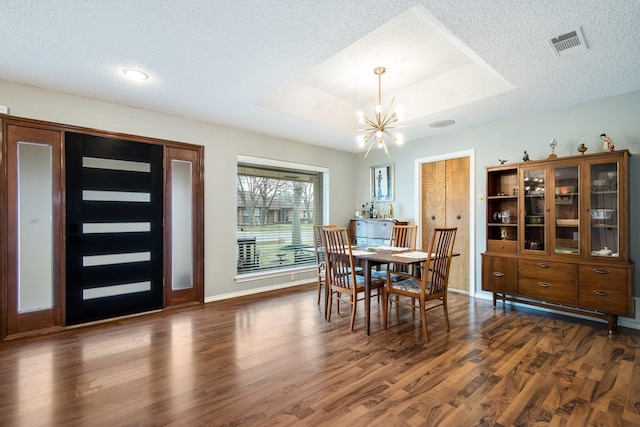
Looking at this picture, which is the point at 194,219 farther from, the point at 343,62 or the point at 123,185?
the point at 343,62

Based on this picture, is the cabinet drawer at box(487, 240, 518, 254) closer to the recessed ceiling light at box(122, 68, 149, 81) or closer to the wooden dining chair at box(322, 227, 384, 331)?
the wooden dining chair at box(322, 227, 384, 331)

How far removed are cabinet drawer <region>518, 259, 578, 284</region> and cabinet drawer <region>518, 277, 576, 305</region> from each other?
3 centimetres

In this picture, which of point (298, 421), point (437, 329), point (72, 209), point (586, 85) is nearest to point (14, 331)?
point (72, 209)

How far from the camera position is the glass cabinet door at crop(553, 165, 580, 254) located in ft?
11.1

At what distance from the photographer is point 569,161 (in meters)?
3.40

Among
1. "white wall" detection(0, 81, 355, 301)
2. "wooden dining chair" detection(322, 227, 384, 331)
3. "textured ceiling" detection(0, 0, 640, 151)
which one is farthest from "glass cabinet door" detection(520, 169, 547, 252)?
"white wall" detection(0, 81, 355, 301)

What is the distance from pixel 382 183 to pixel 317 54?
3.50 meters

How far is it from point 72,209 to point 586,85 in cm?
565

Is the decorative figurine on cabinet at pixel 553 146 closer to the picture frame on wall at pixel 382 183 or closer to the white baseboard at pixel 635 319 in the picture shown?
the white baseboard at pixel 635 319

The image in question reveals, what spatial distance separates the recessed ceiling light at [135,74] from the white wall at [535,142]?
4057mm

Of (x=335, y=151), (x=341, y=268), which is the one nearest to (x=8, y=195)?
(x=341, y=268)

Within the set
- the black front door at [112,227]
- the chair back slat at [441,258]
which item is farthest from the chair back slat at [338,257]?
the black front door at [112,227]

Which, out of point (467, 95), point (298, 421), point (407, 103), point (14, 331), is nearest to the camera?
point (298, 421)

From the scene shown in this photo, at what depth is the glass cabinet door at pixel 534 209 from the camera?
365cm
